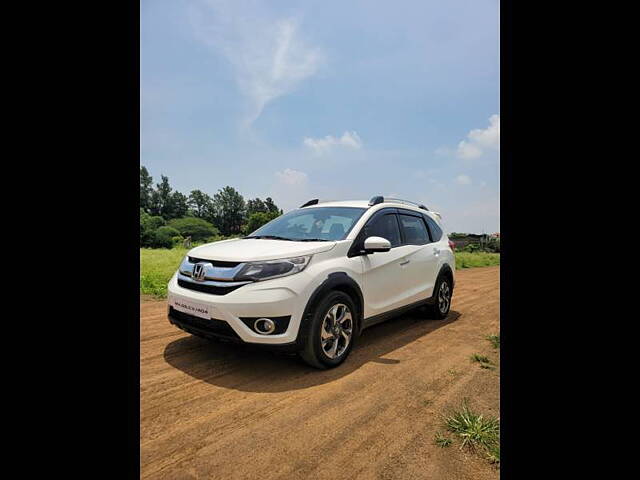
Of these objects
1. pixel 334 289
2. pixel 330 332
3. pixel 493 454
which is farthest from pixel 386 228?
pixel 493 454

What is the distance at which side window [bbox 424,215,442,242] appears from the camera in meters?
5.45

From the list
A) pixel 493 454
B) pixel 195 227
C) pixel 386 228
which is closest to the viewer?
pixel 493 454

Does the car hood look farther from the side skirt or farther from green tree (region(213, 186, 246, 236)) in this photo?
green tree (region(213, 186, 246, 236))

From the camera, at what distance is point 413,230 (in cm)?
495

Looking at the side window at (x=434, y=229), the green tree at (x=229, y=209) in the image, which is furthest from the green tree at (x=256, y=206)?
the side window at (x=434, y=229)

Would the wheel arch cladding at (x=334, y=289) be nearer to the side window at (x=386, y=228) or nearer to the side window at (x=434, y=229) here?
the side window at (x=386, y=228)

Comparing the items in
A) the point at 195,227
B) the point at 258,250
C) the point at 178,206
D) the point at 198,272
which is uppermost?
the point at 178,206

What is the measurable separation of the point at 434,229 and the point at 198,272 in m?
3.77

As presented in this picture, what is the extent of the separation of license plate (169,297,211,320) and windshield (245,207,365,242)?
127 centimetres

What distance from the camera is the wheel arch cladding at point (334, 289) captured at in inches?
124

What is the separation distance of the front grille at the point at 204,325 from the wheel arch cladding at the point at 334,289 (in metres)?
0.59

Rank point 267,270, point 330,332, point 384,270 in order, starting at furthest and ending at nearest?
point 384,270
point 330,332
point 267,270

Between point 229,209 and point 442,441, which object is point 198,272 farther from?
point 229,209

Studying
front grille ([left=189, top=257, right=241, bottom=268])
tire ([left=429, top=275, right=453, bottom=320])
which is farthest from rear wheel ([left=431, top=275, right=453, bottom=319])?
front grille ([left=189, top=257, right=241, bottom=268])
